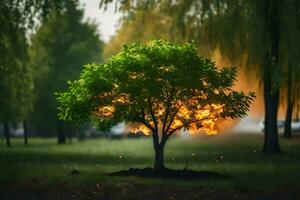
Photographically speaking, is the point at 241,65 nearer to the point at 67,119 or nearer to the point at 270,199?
the point at 67,119

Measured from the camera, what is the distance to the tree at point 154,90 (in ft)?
57.7

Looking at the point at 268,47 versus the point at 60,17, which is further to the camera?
the point at 268,47

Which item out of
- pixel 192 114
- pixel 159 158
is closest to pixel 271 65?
pixel 192 114

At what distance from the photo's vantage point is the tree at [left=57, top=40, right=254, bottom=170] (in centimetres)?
1758

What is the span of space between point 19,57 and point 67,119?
497 centimetres

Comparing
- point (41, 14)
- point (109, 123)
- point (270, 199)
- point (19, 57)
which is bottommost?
point (270, 199)

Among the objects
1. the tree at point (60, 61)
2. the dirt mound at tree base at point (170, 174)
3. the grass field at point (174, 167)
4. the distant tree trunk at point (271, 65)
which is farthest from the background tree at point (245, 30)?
the tree at point (60, 61)

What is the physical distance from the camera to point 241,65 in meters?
31.9

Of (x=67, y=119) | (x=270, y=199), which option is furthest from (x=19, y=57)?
(x=270, y=199)

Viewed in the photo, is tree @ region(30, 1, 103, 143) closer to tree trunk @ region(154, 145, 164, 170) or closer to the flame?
the flame

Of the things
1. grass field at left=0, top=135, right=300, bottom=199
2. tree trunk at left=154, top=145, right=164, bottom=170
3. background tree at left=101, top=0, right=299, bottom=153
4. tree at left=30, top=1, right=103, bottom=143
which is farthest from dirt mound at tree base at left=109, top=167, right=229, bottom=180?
tree at left=30, top=1, right=103, bottom=143

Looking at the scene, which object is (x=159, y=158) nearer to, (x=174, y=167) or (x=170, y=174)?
(x=170, y=174)

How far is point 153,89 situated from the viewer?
687 inches

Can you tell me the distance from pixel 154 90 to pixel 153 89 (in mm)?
41
